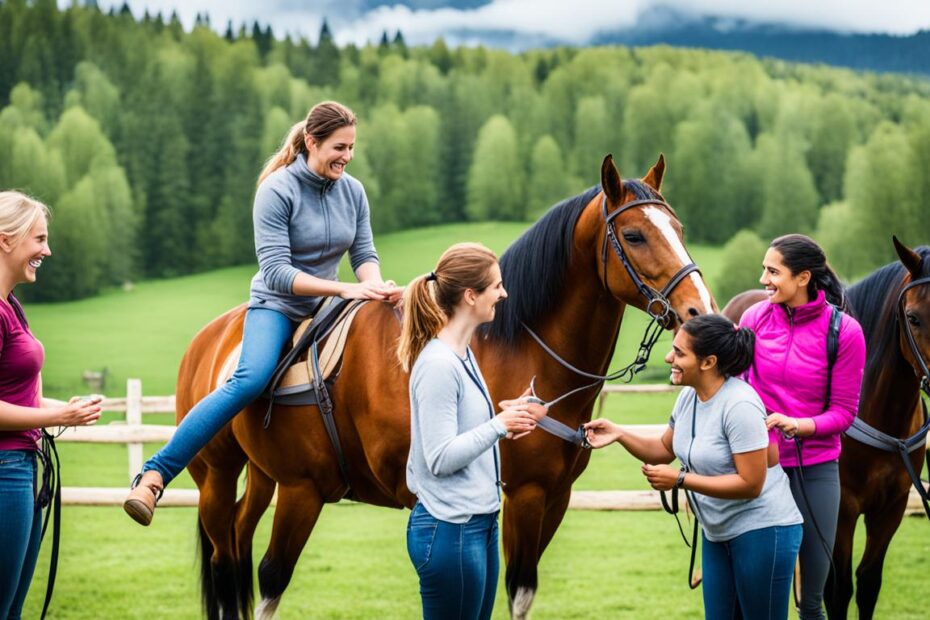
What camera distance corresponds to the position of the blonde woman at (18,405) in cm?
292

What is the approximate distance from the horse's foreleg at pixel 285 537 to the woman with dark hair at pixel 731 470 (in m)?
1.72

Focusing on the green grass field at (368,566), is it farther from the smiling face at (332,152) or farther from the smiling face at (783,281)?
the smiling face at (332,152)

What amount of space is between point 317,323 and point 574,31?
128 ft

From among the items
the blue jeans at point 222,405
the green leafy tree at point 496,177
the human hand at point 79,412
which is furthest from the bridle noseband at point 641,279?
the green leafy tree at point 496,177

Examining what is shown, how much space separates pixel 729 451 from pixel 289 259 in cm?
205

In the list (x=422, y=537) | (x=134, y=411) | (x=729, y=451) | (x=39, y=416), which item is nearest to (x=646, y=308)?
(x=729, y=451)

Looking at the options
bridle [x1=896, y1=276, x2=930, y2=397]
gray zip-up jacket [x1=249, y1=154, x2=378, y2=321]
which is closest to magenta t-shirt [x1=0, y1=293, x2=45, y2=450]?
gray zip-up jacket [x1=249, y1=154, x2=378, y2=321]

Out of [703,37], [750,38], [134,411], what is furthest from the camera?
[703,37]

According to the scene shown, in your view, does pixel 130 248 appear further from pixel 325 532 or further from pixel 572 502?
pixel 572 502

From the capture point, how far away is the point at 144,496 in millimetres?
3582

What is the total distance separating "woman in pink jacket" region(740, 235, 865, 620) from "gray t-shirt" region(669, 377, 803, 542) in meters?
A: 0.47

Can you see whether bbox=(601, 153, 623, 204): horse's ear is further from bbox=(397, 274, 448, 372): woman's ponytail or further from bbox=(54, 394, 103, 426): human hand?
bbox=(54, 394, 103, 426): human hand

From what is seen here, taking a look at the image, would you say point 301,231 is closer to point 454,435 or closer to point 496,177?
point 454,435

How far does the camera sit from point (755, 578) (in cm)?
290
